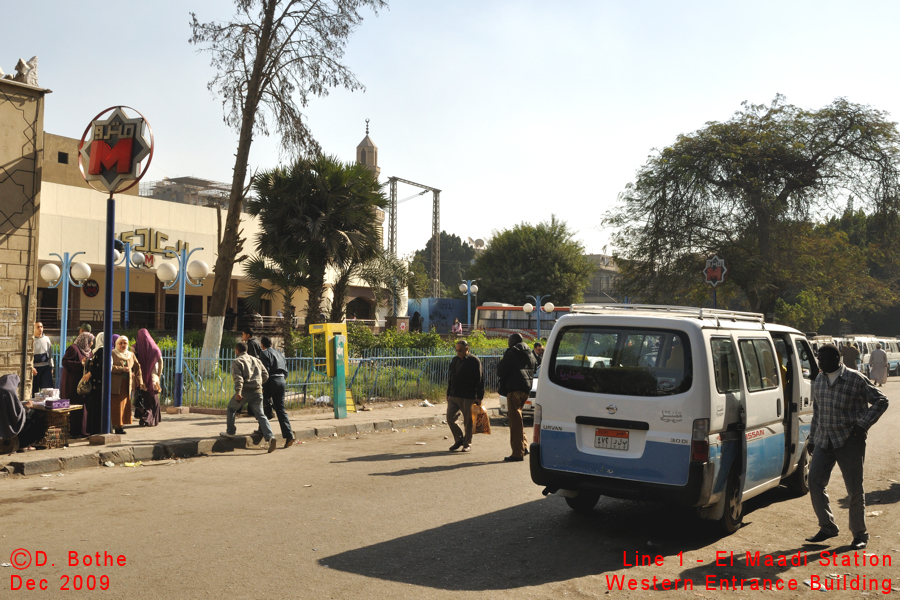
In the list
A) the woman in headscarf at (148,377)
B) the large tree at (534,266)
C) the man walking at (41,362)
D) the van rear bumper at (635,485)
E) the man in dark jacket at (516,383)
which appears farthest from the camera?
the large tree at (534,266)

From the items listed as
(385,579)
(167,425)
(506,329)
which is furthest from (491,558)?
(506,329)

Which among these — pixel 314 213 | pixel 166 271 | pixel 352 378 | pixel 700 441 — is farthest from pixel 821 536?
pixel 314 213

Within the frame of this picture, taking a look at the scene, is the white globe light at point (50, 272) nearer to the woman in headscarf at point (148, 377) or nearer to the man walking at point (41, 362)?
the man walking at point (41, 362)

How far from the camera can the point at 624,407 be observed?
607cm

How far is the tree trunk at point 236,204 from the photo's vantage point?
60.2 feet

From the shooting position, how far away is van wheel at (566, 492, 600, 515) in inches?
274

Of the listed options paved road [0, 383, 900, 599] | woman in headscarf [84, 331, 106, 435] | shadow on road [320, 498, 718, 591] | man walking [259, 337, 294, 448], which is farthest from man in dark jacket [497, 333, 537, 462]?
woman in headscarf [84, 331, 106, 435]

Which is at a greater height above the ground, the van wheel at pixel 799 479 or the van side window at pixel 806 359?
the van side window at pixel 806 359

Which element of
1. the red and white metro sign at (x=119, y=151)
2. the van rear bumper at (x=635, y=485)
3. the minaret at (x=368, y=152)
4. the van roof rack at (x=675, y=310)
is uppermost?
the minaret at (x=368, y=152)

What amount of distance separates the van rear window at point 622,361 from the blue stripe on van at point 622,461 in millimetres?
454

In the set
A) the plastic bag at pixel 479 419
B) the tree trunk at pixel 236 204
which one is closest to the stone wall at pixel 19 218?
the tree trunk at pixel 236 204

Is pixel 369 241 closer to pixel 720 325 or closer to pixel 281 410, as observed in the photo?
pixel 281 410

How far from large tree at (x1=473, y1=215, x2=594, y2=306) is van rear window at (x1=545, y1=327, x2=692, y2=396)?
49974 millimetres

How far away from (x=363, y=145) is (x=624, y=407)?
9778cm
